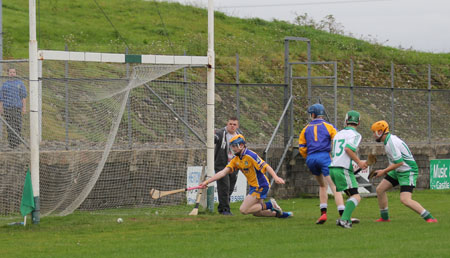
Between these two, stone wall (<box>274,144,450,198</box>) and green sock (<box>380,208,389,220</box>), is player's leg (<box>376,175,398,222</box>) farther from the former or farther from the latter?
stone wall (<box>274,144,450,198</box>)

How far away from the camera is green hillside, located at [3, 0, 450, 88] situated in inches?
1153

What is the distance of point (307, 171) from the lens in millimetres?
20969

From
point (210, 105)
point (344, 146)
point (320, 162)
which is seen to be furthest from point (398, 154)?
point (210, 105)

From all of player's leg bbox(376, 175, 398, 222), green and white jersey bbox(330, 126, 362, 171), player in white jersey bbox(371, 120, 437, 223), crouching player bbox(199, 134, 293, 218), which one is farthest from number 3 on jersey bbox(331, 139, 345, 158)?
crouching player bbox(199, 134, 293, 218)

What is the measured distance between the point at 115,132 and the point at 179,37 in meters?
21.2

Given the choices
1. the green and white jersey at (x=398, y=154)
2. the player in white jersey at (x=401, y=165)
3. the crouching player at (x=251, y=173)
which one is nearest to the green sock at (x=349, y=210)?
the player in white jersey at (x=401, y=165)

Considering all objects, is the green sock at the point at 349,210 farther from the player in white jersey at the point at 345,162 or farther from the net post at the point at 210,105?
the net post at the point at 210,105

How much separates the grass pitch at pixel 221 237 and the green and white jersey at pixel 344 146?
1.00 metres

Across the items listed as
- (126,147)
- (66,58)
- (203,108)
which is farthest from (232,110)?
(66,58)

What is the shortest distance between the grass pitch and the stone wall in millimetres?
5604

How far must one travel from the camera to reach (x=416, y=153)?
23.8 meters

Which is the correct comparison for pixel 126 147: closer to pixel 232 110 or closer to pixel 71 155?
pixel 71 155

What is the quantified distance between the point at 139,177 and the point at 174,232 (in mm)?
5207

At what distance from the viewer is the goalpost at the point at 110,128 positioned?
46.1 feet
